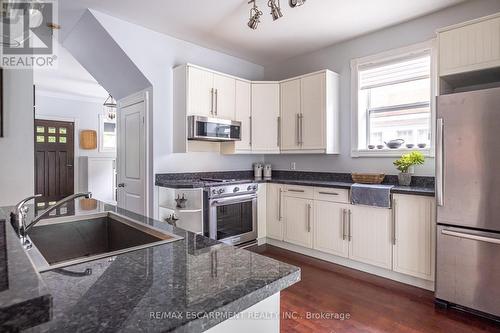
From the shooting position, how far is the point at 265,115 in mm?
4094

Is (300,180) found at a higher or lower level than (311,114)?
lower

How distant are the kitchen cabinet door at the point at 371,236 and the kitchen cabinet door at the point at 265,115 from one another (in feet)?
5.00

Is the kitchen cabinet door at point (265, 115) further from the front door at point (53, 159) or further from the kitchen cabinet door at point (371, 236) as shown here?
the front door at point (53, 159)

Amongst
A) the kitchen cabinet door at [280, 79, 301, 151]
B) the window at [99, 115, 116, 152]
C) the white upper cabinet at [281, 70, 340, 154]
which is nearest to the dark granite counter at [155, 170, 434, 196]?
the white upper cabinet at [281, 70, 340, 154]

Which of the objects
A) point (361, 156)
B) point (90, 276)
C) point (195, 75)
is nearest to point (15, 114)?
point (195, 75)

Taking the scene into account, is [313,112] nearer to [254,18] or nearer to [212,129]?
[212,129]

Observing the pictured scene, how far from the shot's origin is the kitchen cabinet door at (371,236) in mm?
2834

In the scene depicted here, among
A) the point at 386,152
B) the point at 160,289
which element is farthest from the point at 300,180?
the point at 160,289

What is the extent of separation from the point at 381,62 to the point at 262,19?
148cm

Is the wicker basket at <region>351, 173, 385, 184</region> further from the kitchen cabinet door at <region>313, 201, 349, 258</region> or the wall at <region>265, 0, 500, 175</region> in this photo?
the kitchen cabinet door at <region>313, 201, 349, 258</region>

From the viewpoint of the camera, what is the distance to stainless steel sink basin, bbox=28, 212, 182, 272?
1.33m

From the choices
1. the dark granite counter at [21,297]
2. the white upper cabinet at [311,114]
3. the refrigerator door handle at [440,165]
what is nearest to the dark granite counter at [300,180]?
the refrigerator door handle at [440,165]

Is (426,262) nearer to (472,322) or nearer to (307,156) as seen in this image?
(472,322)

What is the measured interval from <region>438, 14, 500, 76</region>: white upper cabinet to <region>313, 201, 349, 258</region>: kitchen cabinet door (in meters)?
1.61
